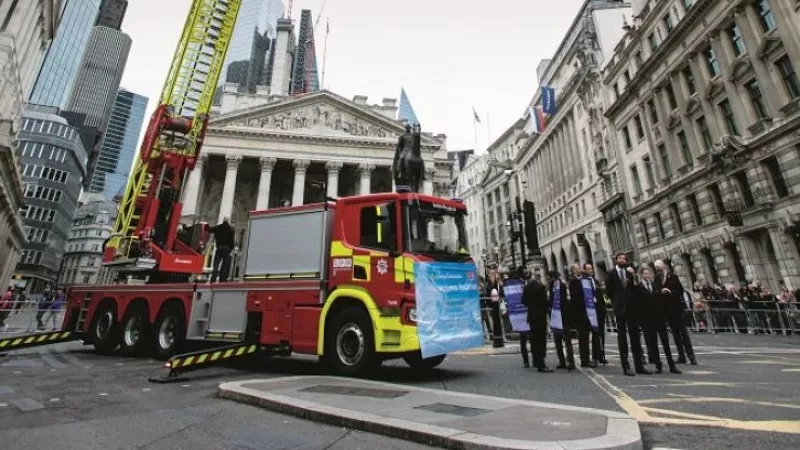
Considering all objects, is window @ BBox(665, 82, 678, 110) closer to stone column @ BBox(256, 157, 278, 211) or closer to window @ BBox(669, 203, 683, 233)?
window @ BBox(669, 203, 683, 233)

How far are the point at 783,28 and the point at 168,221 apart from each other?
94.7 feet

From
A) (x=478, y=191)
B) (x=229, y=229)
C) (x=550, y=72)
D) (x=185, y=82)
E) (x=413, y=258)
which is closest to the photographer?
(x=413, y=258)

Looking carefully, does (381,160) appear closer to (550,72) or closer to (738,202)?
(738,202)

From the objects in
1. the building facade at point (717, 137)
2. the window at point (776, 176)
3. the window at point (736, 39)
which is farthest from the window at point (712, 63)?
the window at point (776, 176)

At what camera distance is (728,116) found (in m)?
22.6

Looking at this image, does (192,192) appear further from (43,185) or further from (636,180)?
(43,185)

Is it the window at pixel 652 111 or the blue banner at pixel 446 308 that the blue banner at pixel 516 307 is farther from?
the window at pixel 652 111

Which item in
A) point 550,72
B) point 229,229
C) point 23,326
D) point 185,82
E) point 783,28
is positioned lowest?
point 23,326

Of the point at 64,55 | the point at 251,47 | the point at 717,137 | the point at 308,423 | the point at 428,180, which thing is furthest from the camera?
the point at 64,55

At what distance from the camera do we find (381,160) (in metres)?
40.1

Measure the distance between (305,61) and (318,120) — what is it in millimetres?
65263

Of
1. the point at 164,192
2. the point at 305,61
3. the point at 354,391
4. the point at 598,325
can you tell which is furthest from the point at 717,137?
the point at 305,61

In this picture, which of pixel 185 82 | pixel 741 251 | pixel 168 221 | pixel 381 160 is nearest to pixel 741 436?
pixel 168 221

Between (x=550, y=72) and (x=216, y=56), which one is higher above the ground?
(x=550, y=72)
